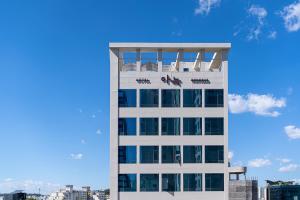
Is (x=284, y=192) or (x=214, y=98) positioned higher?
(x=214, y=98)

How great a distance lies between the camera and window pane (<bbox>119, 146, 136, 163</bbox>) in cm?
4347

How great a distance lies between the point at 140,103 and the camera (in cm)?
4406

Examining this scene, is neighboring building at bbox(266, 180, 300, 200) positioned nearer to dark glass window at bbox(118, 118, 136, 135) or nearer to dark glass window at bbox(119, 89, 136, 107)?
dark glass window at bbox(118, 118, 136, 135)

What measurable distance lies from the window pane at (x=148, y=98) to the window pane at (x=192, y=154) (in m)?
5.04

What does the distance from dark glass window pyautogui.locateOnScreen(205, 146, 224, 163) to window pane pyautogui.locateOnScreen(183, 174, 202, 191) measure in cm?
176

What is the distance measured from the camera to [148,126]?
43.9m

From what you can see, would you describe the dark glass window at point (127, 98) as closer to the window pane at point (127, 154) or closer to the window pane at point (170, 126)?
the window pane at point (170, 126)

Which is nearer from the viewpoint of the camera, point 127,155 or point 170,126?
point 127,155

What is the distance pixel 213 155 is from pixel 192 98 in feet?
18.4

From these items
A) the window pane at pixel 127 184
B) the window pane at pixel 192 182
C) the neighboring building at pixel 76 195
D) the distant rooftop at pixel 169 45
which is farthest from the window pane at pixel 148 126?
the neighboring building at pixel 76 195

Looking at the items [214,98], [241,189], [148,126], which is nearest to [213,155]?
[241,189]

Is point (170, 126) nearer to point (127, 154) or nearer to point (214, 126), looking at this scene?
→ point (214, 126)

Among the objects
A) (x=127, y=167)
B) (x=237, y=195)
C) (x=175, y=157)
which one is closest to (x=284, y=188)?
(x=237, y=195)

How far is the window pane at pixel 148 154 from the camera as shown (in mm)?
43531
